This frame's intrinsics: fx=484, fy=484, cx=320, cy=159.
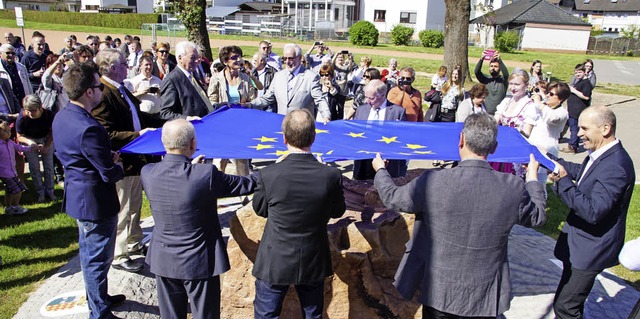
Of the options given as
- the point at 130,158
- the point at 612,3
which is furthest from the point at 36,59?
the point at 612,3

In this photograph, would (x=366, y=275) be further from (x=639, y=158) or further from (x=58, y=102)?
(x=639, y=158)

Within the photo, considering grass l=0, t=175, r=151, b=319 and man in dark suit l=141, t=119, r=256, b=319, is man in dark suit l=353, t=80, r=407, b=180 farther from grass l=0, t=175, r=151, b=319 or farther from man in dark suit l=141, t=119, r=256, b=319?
grass l=0, t=175, r=151, b=319

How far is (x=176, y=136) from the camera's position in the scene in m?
3.12

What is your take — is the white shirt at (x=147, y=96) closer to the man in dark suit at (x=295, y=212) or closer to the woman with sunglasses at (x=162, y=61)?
the woman with sunglasses at (x=162, y=61)

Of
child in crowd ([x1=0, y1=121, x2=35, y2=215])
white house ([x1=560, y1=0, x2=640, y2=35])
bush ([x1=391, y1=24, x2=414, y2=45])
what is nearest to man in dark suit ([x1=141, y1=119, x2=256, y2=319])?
child in crowd ([x1=0, y1=121, x2=35, y2=215])

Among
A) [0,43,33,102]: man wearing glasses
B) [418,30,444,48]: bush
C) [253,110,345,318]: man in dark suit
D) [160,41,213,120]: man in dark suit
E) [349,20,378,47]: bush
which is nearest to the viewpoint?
[253,110,345,318]: man in dark suit

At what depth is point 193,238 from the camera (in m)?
3.19

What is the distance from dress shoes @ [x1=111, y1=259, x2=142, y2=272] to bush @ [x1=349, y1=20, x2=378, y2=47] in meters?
34.2

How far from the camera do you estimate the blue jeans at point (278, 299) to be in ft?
10.4

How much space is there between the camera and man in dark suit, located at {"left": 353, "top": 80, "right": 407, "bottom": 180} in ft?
18.7

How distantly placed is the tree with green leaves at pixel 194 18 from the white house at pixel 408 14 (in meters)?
36.3

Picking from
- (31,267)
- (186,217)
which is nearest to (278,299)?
(186,217)

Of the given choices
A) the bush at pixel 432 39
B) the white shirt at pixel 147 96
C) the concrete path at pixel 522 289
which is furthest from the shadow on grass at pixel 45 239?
the bush at pixel 432 39

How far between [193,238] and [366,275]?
1.51m
